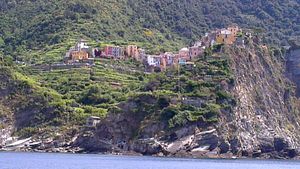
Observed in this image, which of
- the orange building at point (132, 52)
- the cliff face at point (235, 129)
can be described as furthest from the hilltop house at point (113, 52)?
the cliff face at point (235, 129)

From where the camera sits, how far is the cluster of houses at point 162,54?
132 meters

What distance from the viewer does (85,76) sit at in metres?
133

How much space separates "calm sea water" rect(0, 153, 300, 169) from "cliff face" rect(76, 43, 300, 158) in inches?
178

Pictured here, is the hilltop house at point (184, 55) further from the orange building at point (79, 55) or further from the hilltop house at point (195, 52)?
the orange building at point (79, 55)

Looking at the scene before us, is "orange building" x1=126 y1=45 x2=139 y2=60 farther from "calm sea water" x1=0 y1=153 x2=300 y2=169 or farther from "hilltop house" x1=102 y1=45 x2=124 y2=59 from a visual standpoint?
"calm sea water" x1=0 y1=153 x2=300 y2=169

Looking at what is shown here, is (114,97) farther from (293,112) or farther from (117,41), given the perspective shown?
(117,41)

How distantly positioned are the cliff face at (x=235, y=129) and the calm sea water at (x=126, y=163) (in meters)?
4.53

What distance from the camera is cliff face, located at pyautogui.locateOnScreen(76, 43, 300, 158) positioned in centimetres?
10556

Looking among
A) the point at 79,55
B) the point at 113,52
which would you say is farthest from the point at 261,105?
the point at 79,55

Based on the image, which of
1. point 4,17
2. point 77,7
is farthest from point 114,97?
point 4,17

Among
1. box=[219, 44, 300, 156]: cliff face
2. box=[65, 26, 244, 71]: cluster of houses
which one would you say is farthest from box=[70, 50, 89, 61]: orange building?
box=[219, 44, 300, 156]: cliff face

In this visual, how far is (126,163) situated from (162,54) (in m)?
60.9

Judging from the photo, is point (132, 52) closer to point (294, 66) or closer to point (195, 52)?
point (195, 52)

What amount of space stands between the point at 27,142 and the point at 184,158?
69.2 ft
